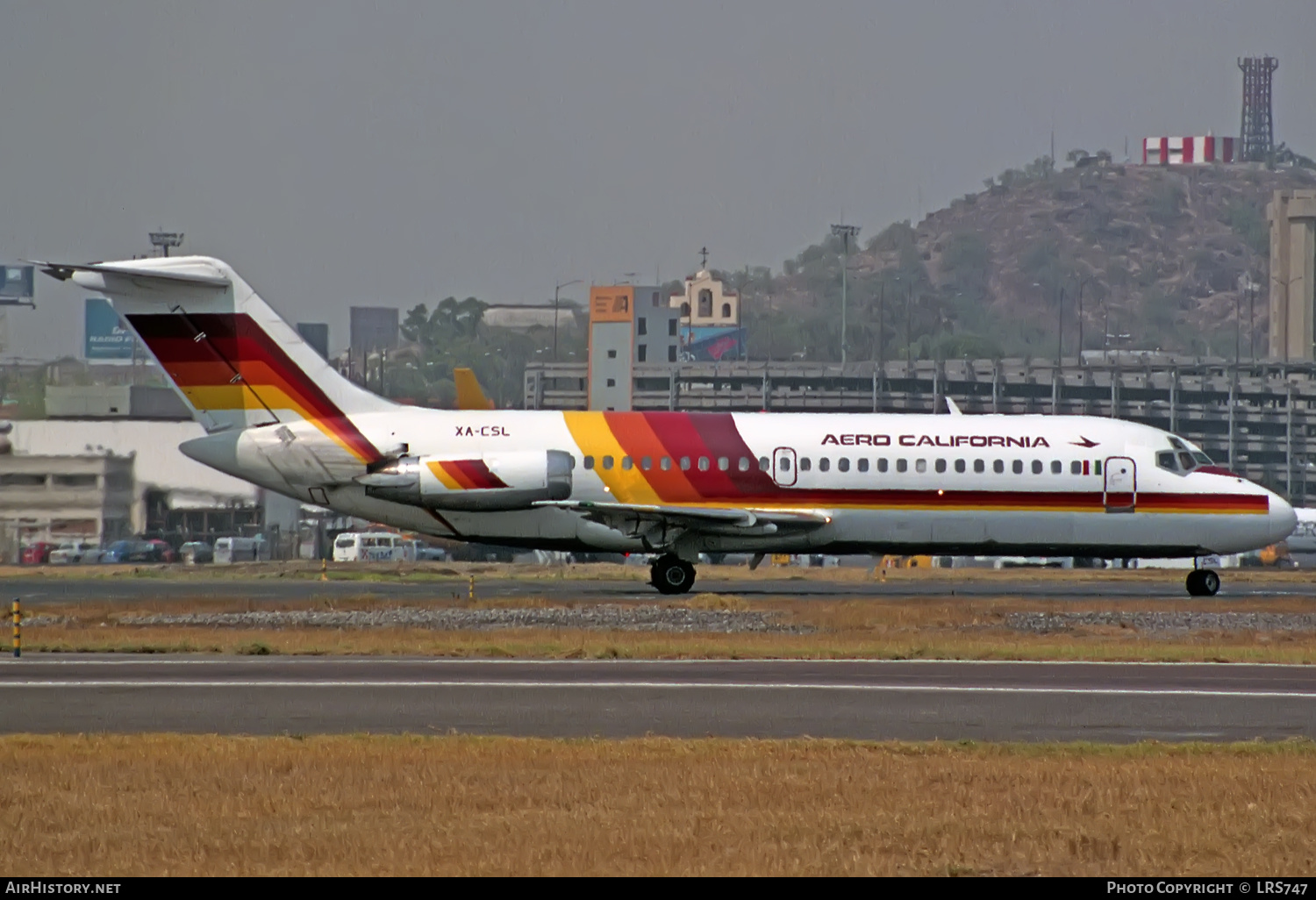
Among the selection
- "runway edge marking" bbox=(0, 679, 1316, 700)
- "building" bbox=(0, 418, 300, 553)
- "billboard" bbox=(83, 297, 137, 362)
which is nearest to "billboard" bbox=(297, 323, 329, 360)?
"billboard" bbox=(83, 297, 137, 362)

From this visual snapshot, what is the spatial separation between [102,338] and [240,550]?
10493 centimetres

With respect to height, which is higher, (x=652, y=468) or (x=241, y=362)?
(x=241, y=362)

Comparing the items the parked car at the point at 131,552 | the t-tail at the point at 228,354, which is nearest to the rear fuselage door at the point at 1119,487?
the t-tail at the point at 228,354

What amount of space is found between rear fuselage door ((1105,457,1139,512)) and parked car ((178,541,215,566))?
44.6 m

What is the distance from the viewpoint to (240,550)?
81.1 metres

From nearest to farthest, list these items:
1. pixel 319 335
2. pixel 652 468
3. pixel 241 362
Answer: pixel 241 362, pixel 652 468, pixel 319 335

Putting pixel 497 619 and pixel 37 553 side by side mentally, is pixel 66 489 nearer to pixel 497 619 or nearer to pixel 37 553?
pixel 37 553

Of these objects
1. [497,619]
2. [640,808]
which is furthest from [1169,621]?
[640,808]

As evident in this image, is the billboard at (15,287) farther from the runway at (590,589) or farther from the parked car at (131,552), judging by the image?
the runway at (590,589)

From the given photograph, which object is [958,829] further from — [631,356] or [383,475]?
[631,356]

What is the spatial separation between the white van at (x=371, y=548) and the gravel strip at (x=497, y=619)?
47577 millimetres

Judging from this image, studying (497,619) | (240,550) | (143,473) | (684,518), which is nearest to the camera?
(497,619)

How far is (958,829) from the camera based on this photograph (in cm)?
1309

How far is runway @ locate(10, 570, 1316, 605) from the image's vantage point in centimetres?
4238
